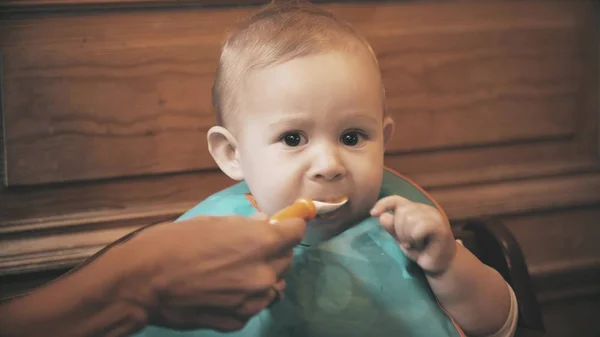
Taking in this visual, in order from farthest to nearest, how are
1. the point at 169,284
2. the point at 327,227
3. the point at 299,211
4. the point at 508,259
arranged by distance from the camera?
the point at 508,259 → the point at 327,227 → the point at 299,211 → the point at 169,284

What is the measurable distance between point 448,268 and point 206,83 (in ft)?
1.76

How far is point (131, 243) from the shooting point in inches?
20.3

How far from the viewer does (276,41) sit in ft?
2.30

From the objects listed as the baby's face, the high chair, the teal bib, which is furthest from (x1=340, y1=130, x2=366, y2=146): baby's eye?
the high chair

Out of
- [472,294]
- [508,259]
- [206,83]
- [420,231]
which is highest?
[206,83]

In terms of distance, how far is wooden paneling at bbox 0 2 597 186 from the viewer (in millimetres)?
960

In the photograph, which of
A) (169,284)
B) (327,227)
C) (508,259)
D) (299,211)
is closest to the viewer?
(169,284)

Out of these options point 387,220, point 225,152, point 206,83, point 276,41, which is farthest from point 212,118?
point 387,220

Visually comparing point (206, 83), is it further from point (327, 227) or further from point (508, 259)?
point (508, 259)

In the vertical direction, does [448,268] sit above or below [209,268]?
below

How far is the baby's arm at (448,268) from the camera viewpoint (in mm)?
668

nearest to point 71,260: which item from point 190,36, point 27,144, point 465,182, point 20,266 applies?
point 20,266

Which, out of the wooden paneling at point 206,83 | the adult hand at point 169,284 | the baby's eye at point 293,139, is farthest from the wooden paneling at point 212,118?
the adult hand at point 169,284

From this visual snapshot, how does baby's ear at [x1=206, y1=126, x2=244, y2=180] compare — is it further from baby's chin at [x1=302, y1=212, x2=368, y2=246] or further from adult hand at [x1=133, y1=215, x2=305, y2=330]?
adult hand at [x1=133, y1=215, x2=305, y2=330]
